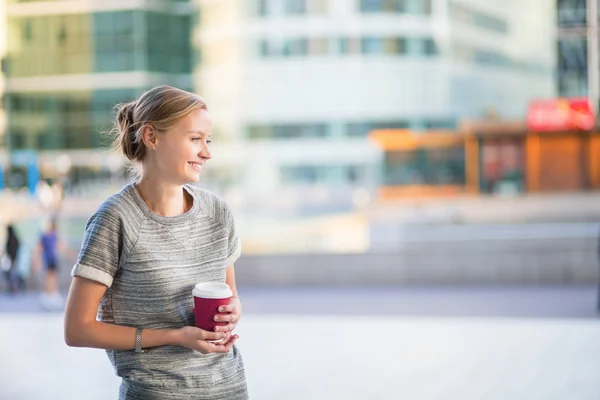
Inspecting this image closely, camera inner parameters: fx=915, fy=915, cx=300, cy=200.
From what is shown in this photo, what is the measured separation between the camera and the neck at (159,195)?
2340 mm

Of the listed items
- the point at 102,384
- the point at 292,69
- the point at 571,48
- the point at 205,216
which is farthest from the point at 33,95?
the point at 205,216

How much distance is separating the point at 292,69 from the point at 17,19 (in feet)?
66.1

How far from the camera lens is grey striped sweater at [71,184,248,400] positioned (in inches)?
88.4

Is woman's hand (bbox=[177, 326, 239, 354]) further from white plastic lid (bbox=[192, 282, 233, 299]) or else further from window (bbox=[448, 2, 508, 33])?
window (bbox=[448, 2, 508, 33])

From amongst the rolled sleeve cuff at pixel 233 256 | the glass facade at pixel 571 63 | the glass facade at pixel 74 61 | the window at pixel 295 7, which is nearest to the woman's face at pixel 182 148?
the rolled sleeve cuff at pixel 233 256

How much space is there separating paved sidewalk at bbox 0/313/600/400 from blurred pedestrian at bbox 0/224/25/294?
6.88 ft

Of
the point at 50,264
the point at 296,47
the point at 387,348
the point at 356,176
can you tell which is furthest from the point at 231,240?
the point at 296,47

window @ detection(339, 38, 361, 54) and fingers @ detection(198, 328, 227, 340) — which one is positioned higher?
window @ detection(339, 38, 361, 54)

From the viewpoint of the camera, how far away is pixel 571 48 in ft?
178

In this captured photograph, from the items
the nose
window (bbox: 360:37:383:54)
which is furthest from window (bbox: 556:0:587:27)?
the nose

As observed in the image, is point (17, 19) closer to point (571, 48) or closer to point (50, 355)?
point (571, 48)

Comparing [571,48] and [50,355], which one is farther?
[571,48]

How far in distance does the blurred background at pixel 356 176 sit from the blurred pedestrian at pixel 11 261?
5.0 inches

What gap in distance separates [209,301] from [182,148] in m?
0.41
